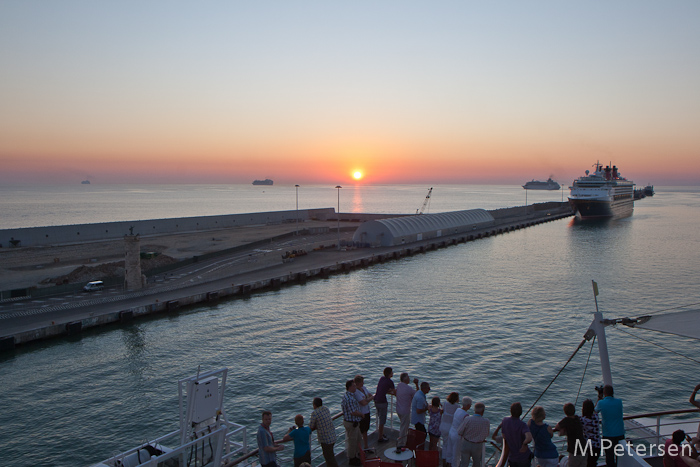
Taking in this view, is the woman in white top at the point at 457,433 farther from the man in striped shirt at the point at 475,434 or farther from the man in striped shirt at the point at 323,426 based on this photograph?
the man in striped shirt at the point at 323,426

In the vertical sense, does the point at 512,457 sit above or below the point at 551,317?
above

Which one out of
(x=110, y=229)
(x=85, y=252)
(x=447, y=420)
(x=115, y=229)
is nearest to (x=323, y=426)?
(x=447, y=420)

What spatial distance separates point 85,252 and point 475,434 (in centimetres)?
5240

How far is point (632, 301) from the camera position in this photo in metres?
32.5

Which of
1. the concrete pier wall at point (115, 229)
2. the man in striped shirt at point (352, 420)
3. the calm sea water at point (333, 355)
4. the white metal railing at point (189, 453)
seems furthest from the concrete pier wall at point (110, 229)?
the man in striped shirt at point (352, 420)

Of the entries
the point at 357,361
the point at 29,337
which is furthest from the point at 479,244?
the point at 29,337

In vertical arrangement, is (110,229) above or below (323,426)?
above

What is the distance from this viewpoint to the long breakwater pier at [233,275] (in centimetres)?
2738

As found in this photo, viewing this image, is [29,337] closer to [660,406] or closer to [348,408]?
[348,408]

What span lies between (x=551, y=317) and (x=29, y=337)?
2825cm

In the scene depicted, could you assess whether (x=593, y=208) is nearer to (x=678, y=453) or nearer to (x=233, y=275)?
(x=233, y=275)

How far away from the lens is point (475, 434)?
809 centimetres

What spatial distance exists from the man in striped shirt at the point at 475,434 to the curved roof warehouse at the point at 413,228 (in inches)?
1956

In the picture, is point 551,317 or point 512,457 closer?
point 512,457
